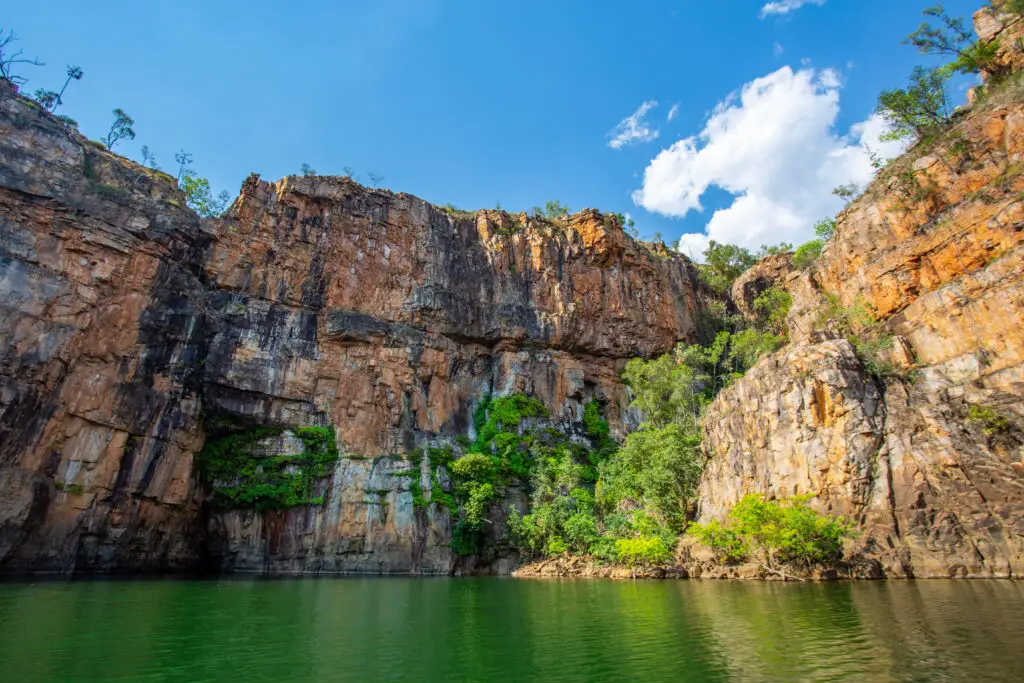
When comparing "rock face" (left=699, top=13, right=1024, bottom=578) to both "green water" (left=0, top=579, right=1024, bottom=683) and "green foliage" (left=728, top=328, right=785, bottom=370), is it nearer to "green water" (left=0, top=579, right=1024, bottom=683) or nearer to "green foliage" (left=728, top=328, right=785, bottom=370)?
"green water" (left=0, top=579, right=1024, bottom=683)

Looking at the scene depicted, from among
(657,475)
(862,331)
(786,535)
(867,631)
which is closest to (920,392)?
(862,331)

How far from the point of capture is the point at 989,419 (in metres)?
22.0

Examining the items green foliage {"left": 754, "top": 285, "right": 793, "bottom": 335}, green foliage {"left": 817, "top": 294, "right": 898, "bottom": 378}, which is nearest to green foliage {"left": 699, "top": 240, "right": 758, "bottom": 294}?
green foliage {"left": 754, "top": 285, "right": 793, "bottom": 335}

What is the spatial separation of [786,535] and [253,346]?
31.1 metres

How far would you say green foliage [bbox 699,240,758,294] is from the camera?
186ft

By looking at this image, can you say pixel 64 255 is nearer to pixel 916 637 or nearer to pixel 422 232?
pixel 422 232

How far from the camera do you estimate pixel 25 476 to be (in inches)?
1011

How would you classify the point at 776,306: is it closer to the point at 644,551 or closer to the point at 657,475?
the point at 657,475

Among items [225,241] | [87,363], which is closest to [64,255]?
[87,363]

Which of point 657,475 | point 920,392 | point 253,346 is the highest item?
point 253,346

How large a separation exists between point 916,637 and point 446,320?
35411mm

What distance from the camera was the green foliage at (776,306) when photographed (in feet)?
137

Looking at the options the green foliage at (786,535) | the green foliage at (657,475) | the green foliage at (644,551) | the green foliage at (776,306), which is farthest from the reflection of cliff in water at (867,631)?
the green foliage at (776,306)

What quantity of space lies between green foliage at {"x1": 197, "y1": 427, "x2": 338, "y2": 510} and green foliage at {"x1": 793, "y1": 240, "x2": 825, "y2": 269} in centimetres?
3564
